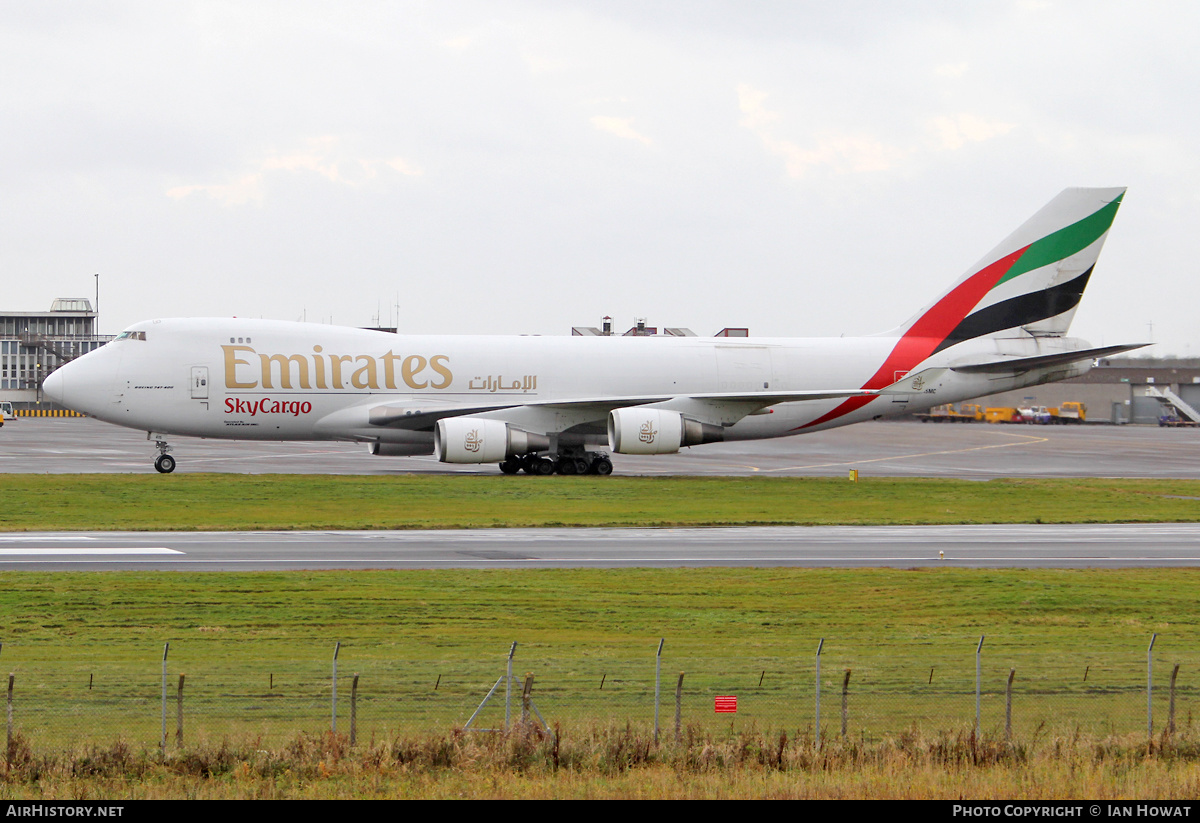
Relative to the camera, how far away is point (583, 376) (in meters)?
52.2

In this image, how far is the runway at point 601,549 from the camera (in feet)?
98.5

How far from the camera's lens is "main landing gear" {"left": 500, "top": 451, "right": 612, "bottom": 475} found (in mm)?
51438

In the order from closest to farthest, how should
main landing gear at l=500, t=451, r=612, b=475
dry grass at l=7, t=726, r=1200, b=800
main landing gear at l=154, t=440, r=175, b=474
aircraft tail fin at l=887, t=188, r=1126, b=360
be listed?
dry grass at l=7, t=726, r=1200, b=800, main landing gear at l=154, t=440, r=175, b=474, main landing gear at l=500, t=451, r=612, b=475, aircraft tail fin at l=887, t=188, r=1126, b=360

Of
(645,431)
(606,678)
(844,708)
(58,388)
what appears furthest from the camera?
(645,431)

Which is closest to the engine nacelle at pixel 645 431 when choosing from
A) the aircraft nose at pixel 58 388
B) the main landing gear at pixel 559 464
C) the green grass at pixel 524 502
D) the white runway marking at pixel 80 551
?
the green grass at pixel 524 502

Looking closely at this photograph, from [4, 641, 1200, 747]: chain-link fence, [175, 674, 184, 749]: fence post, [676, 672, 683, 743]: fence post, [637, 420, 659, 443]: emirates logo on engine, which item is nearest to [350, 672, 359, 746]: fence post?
[4, 641, 1200, 747]: chain-link fence

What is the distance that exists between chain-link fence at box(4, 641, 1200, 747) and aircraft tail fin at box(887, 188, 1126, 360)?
39298 millimetres

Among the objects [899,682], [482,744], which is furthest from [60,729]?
[899,682]

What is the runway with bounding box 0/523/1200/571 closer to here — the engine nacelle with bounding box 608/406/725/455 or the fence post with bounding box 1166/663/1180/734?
the engine nacelle with bounding box 608/406/725/455

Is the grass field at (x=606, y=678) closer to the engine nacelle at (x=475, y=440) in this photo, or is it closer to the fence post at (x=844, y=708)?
the fence post at (x=844, y=708)

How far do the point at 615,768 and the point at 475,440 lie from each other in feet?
110

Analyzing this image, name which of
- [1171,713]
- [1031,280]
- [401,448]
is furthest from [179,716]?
[1031,280]

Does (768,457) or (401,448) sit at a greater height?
(401,448)

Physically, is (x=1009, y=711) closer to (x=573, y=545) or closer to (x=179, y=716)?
(x=179, y=716)
